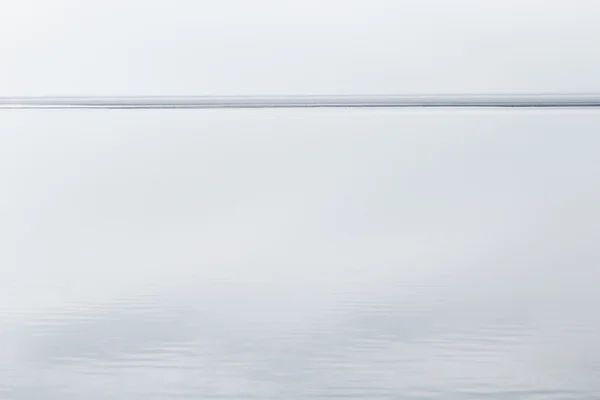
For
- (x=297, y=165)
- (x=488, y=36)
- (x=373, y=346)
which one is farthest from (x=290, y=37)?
(x=373, y=346)

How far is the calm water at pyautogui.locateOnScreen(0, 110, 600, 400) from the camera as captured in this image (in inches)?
49.7

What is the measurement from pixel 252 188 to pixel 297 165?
0.25 feet

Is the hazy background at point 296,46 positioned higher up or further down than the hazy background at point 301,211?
higher up

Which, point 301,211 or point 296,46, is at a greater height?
point 296,46

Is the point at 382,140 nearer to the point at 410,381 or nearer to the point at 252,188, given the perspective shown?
the point at 252,188

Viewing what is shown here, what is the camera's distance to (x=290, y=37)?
52.4 inches

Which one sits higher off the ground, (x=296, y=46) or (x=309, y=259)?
(x=296, y=46)

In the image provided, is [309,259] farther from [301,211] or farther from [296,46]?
[296,46]

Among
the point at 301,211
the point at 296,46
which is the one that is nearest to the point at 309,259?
the point at 301,211

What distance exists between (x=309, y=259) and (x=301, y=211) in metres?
0.07

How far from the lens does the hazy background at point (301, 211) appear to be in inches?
49.8

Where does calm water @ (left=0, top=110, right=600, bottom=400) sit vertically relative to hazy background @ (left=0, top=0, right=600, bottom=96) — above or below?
below

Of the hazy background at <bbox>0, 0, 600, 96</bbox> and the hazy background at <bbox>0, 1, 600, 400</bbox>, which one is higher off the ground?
the hazy background at <bbox>0, 0, 600, 96</bbox>

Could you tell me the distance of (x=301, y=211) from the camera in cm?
129
